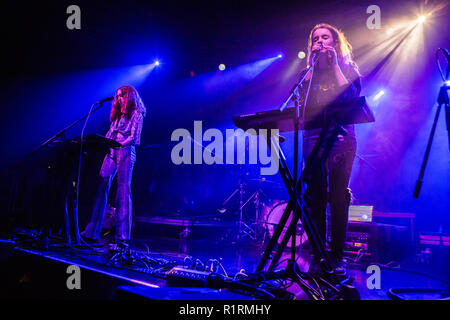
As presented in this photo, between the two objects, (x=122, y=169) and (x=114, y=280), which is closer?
(x=114, y=280)

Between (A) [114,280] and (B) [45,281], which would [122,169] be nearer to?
(B) [45,281]

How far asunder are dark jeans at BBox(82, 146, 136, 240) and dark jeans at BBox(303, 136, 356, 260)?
2.20 m

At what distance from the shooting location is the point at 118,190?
3369mm

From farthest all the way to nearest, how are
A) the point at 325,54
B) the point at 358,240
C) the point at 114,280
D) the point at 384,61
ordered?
the point at 384,61, the point at 358,240, the point at 325,54, the point at 114,280

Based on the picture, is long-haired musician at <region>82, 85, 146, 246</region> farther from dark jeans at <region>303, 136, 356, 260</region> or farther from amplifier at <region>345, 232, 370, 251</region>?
amplifier at <region>345, 232, 370, 251</region>

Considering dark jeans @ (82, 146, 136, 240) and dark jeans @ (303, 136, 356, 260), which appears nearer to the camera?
dark jeans @ (303, 136, 356, 260)

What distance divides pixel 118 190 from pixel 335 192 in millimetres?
2496

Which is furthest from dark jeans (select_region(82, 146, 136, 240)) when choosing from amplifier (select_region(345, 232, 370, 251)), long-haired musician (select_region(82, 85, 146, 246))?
amplifier (select_region(345, 232, 370, 251))

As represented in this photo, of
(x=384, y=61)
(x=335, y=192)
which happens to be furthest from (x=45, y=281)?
(x=384, y=61)

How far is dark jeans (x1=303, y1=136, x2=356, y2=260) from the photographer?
212 cm

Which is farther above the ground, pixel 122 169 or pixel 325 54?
pixel 325 54

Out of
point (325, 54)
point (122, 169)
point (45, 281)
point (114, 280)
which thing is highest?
point (325, 54)

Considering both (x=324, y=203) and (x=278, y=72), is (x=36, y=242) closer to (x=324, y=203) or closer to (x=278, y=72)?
(x=324, y=203)
